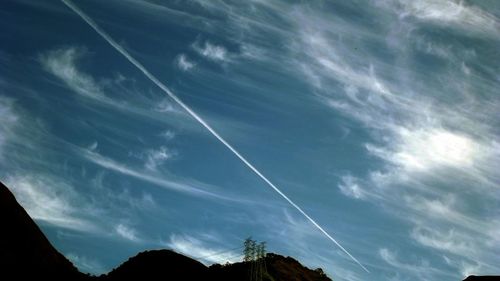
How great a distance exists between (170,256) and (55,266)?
18056 mm

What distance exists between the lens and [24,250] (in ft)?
209

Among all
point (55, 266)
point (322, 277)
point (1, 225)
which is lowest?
point (322, 277)

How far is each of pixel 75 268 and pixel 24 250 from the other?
11.6 meters

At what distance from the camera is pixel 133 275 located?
241ft

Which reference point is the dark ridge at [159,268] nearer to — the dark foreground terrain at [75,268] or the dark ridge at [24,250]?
the dark foreground terrain at [75,268]

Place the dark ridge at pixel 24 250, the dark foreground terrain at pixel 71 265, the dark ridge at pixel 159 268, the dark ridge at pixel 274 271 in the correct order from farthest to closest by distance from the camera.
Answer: the dark ridge at pixel 159 268 → the dark ridge at pixel 274 271 → the dark foreground terrain at pixel 71 265 → the dark ridge at pixel 24 250

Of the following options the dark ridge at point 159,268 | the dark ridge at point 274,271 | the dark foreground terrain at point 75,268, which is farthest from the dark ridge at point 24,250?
the dark ridge at point 274,271

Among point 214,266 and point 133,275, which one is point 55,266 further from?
point 214,266

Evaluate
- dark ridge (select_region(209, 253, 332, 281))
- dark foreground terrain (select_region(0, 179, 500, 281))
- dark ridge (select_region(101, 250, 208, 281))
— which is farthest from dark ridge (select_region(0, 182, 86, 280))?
dark ridge (select_region(209, 253, 332, 281))

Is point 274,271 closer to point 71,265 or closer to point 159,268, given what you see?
point 159,268

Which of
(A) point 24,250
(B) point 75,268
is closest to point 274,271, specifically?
(B) point 75,268

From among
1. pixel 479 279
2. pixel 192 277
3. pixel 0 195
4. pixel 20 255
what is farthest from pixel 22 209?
pixel 479 279

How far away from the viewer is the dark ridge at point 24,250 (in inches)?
2371

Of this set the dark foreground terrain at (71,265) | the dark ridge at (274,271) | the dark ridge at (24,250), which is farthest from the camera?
the dark ridge at (274,271)
